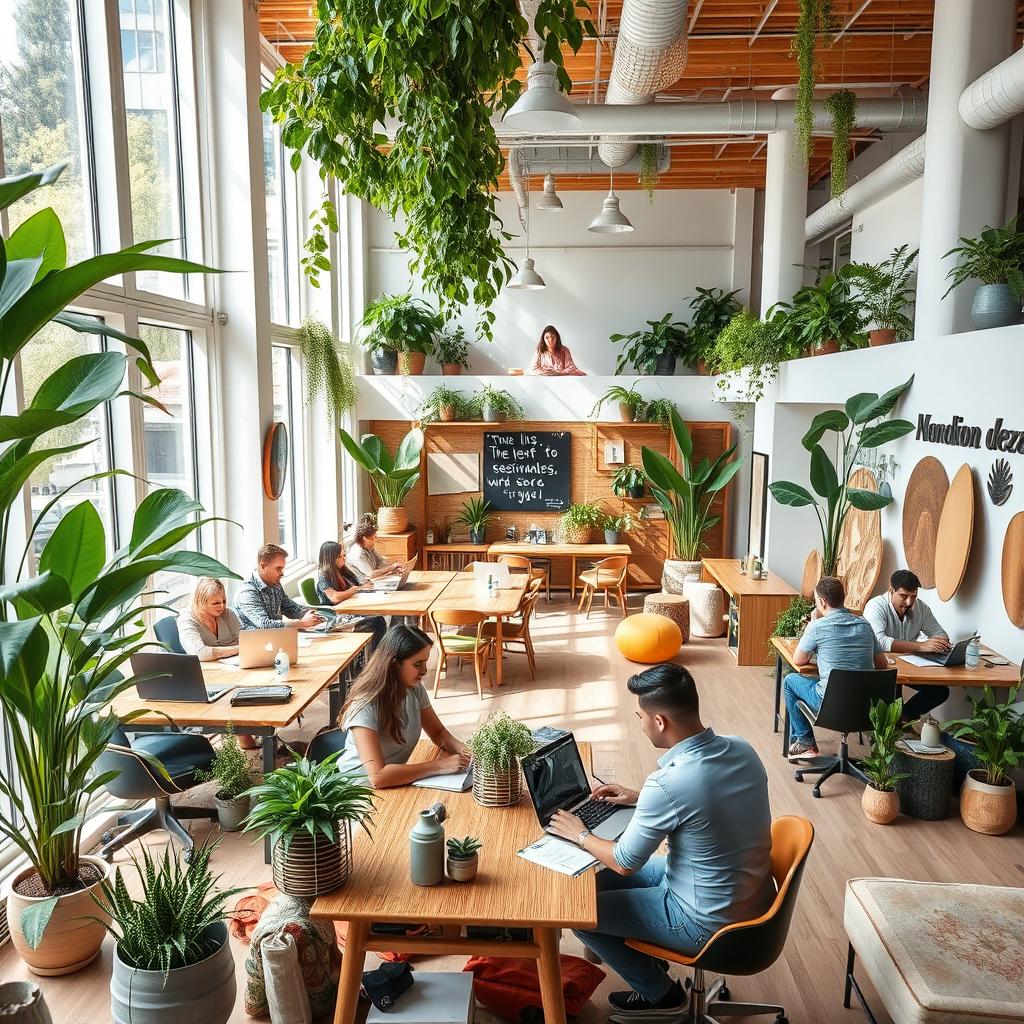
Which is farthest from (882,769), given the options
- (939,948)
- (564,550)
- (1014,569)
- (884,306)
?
(564,550)

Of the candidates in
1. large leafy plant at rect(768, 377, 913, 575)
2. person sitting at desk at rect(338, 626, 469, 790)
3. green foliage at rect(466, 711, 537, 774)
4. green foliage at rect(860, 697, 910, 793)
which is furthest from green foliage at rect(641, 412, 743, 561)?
green foliage at rect(466, 711, 537, 774)

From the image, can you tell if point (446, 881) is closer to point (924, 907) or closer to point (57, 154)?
point (924, 907)

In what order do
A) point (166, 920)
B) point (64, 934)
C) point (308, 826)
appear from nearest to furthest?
point (308, 826)
point (166, 920)
point (64, 934)

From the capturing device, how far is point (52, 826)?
3248 mm

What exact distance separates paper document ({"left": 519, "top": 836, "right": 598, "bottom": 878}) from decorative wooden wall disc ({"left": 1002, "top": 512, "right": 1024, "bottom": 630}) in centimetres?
347

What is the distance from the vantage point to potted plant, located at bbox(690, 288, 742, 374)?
36.2ft

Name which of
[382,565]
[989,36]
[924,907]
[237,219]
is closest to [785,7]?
[989,36]

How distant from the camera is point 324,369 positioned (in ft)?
29.9

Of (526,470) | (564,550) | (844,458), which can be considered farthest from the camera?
(526,470)

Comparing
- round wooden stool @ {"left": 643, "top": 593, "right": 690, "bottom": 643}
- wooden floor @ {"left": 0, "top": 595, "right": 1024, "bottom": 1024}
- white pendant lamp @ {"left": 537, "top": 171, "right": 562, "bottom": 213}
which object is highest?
white pendant lamp @ {"left": 537, "top": 171, "right": 562, "bottom": 213}

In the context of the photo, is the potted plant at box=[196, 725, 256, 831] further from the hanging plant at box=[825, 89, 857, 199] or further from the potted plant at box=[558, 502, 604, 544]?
the potted plant at box=[558, 502, 604, 544]

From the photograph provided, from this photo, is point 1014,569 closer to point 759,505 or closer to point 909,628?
point 909,628

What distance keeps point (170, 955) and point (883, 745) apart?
3.93m

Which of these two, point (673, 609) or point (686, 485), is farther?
point (686, 485)
